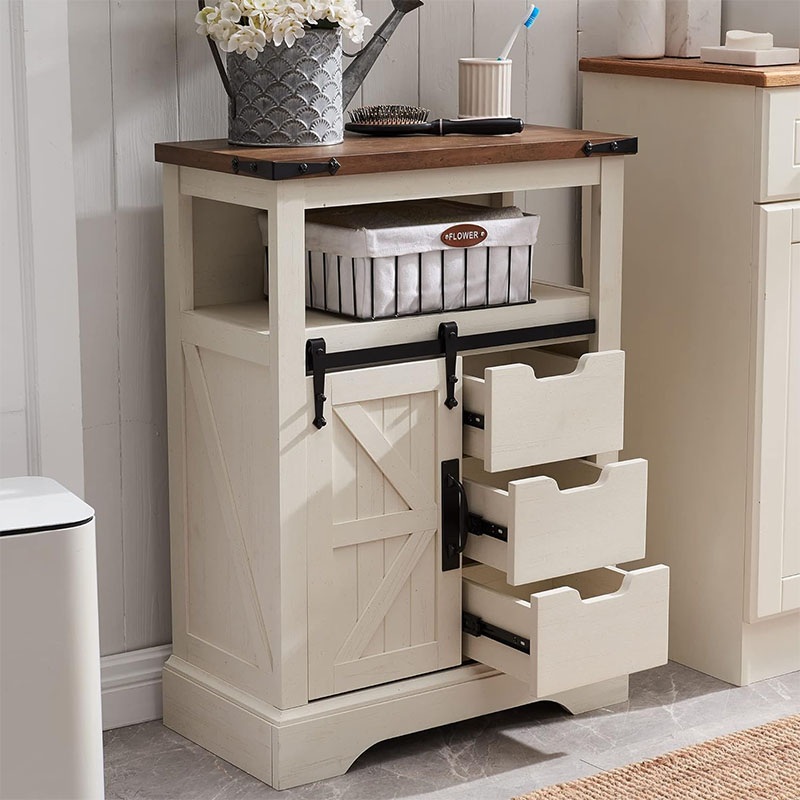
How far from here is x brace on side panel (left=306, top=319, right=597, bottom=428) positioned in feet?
6.51

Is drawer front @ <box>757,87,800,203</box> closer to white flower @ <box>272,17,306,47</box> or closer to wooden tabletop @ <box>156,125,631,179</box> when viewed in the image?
wooden tabletop @ <box>156,125,631,179</box>

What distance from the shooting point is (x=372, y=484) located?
6.84ft

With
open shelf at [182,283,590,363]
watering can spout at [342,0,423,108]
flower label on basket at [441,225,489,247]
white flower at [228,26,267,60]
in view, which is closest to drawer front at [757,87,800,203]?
open shelf at [182,283,590,363]

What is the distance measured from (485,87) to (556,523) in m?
0.73

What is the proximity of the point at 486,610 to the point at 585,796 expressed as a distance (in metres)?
0.33

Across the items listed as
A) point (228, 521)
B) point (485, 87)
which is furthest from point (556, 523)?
point (485, 87)

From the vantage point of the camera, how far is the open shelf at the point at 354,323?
2.02m

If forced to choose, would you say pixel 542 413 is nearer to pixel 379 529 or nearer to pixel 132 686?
pixel 379 529

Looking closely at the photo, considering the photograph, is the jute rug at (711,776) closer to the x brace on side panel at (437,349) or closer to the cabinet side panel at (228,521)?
the cabinet side panel at (228,521)

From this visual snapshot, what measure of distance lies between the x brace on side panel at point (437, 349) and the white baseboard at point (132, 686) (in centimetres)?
61

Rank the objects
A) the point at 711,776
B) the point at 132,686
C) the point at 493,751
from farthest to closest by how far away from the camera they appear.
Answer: the point at 132,686, the point at 493,751, the point at 711,776

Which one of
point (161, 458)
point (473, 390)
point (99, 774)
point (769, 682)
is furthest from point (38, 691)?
point (769, 682)

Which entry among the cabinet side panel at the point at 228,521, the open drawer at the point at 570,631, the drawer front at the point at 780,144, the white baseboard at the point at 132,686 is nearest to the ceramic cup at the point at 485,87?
the drawer front at the point at 780,144

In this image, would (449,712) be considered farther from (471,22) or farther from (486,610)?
(471,22)
